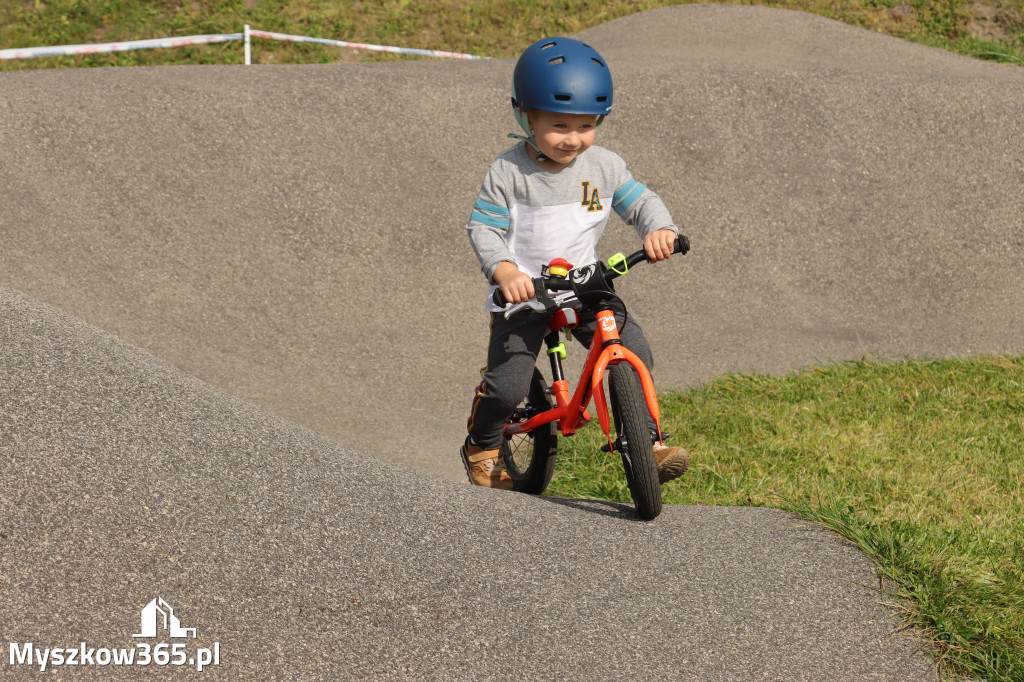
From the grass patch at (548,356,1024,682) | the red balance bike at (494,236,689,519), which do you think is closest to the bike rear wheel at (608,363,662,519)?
the red balance bike at (494,236,689,519)

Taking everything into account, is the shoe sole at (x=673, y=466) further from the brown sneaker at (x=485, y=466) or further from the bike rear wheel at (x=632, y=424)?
the brown sneaker at (x=485, y=466)

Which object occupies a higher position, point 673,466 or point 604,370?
point 604,370

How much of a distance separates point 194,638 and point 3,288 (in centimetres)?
263

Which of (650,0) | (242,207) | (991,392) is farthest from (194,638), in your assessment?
(650,0)

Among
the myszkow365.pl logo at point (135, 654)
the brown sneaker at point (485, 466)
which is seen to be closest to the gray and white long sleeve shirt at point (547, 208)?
the brown sneaker at point (485, 466)

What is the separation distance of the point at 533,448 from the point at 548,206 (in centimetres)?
134

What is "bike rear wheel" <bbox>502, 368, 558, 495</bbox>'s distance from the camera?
4520 millimetres

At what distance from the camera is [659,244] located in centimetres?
371

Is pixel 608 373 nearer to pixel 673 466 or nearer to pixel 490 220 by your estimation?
pixel 673 466

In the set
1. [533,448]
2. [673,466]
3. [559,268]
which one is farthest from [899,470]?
[559,268]

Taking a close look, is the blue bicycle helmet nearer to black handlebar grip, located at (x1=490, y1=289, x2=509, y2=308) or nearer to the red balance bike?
the red balance bike

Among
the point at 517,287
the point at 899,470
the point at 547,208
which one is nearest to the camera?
the point at 517,287

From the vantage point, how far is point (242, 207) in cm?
880

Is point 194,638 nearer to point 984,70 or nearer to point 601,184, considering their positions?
point 601,184
